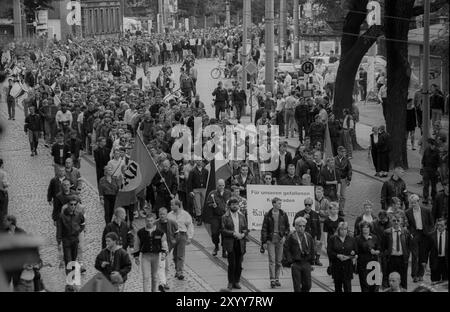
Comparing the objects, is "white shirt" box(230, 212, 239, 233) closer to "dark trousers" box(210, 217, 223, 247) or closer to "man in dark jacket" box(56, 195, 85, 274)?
"dark trousers" box(210, 217, 223, 247)

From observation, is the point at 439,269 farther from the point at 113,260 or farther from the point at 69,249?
the point at 69,249

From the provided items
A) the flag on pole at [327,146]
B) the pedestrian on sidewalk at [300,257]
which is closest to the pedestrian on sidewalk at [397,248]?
the pedestrian on sidewalk at [300,257]

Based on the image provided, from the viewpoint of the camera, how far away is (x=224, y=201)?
2008 cm

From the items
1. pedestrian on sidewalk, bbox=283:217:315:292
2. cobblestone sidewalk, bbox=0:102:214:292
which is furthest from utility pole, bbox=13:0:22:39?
pedestrian on sidewalk, bbox=283:217:315:292

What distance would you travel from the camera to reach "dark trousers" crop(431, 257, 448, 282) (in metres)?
17.9

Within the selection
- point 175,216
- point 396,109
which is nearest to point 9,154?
point 396,109

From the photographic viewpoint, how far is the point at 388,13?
2922cm

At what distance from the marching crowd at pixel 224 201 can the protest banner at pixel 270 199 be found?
0.23 m

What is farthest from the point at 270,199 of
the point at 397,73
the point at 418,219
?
the point at 397,73

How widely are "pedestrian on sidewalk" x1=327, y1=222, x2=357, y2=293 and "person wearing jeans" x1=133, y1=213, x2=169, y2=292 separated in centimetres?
210

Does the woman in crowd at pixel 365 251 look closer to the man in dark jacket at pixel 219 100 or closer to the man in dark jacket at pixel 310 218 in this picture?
the man in dark jacket at pixel 310 218

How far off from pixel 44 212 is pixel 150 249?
26.5 feet

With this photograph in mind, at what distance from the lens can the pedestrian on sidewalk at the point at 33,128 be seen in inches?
1266

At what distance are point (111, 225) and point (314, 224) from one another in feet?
9.95
